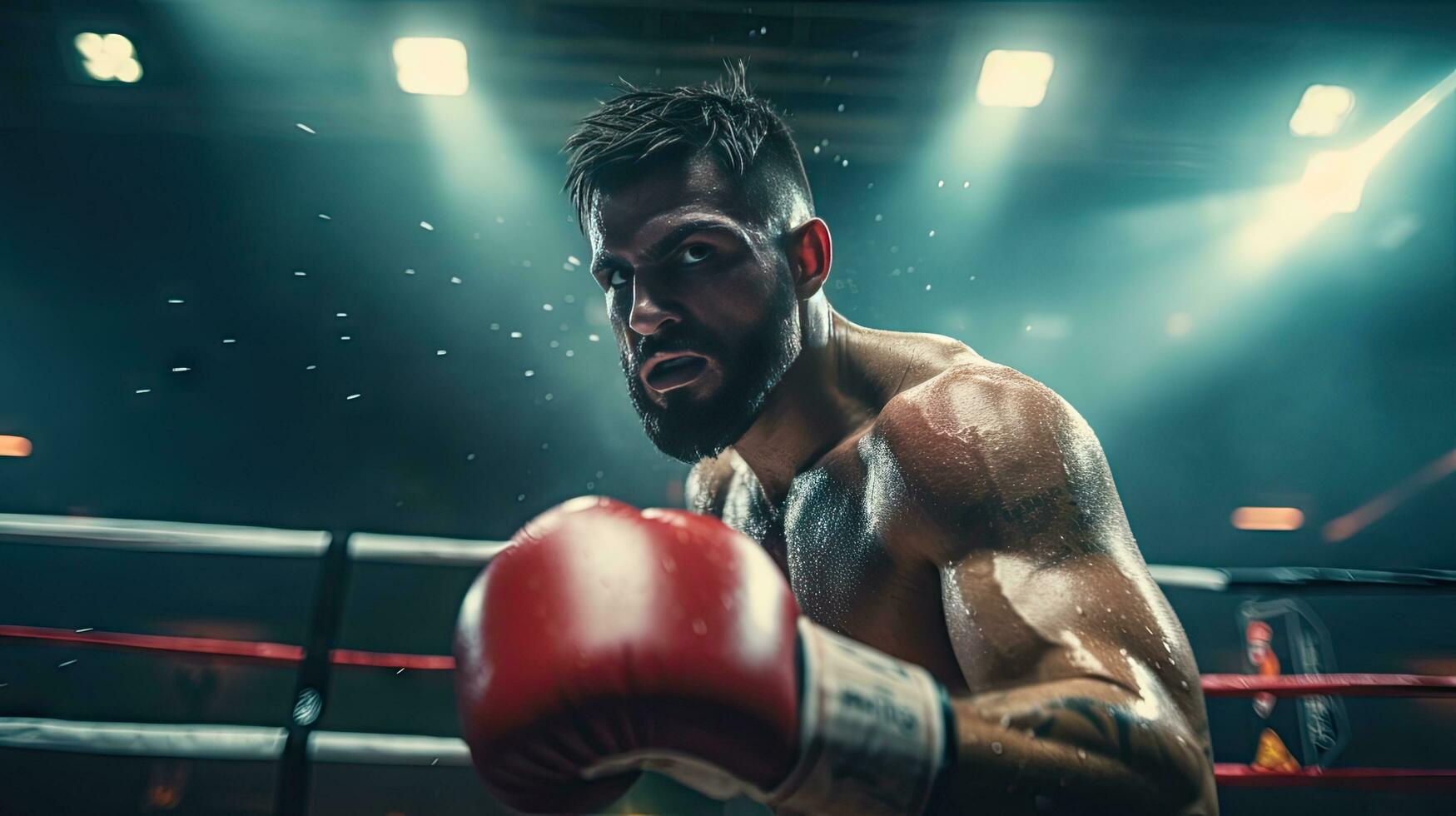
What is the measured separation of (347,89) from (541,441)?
3.05 metres

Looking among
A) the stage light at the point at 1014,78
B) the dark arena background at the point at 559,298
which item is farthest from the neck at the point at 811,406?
the stage light at the point at 1014,78

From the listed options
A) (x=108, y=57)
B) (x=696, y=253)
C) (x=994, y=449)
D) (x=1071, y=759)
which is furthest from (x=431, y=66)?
(x=1071, y=759)

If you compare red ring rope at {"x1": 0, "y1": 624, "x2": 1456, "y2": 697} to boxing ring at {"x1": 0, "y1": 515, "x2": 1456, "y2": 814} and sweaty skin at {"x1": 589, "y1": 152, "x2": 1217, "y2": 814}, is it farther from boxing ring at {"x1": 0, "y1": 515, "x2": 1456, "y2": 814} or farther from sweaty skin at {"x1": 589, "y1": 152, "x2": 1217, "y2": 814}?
sweaty skin at {"x1": 589, "y1": 152, "x2": 1217, "y2": 814}

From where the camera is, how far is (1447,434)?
6.73 meters

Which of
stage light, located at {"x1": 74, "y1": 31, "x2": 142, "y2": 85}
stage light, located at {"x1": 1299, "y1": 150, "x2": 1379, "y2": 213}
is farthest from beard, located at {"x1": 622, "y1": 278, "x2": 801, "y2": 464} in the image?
stage light, located at {"x1": 1299, "y1": 150, "x2": 1379, "y2": 213}

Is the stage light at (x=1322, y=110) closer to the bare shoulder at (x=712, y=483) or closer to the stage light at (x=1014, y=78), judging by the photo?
the stage light at (x=1014, y=78)

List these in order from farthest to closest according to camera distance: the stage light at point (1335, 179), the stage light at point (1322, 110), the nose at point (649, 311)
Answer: the stage light at point (1335, 179) → the stage light at point (1322, 110) → the nose at point (649, 311)

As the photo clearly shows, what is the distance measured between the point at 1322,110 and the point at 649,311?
5036mm

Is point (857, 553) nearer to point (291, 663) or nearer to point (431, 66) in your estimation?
point (291, 663)

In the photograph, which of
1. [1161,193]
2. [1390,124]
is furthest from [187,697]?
Answer: [1390,124]

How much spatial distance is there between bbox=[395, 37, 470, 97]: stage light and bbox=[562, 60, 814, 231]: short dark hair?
300cm

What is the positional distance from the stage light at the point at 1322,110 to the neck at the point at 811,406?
14.7ft

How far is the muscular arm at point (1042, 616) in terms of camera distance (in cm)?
63

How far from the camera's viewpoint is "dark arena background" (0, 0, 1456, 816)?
379 centimetres
